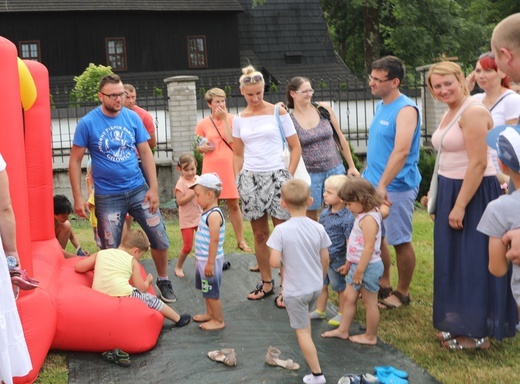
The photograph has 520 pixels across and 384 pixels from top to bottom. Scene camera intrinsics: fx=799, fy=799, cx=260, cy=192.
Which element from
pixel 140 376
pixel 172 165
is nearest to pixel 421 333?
pixel 140 376

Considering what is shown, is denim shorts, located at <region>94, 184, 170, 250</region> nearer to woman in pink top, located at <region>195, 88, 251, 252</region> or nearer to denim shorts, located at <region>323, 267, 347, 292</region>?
denim shorts, located at <region>323, 267, 347, 292</region>

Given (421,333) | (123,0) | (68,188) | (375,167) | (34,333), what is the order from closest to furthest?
(34,333), (421,333), (375,167), (68,188), (123,0)

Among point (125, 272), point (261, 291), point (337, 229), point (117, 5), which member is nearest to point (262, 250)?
point (261, 291)

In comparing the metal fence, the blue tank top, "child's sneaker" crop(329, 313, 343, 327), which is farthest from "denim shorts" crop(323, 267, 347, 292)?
the metal fence

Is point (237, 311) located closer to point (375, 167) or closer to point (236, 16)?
point (375, 167)

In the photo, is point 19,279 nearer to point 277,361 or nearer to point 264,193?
point 277,361

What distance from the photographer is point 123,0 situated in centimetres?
2839

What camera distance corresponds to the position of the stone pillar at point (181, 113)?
15.4 m

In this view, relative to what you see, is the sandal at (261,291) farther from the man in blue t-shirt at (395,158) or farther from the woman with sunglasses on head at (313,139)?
the man in blue t-shirt at (395,158)

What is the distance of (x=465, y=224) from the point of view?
225 inches

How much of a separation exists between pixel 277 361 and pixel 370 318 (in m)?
0.81

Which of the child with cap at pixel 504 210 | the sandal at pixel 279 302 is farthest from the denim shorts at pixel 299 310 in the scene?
the child with cap at pixel 504 210

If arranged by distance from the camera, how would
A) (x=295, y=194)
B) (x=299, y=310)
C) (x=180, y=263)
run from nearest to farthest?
(x=299, y=310)
(x=295, y=194)
(x=180, y=263)

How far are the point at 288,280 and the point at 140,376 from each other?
1215mm
